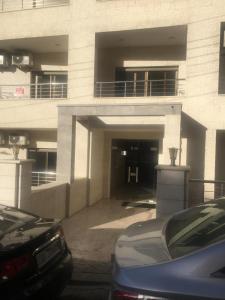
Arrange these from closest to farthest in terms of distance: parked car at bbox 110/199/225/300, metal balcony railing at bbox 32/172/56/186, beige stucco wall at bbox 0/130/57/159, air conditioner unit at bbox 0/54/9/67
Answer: parked car at bbox 110/199/225/300, metal balcony railing at bbox 32/172/56/186, air conditioner unit at bbox 0/54/9/67, beige stucco wall at bbox 0/130/57/159

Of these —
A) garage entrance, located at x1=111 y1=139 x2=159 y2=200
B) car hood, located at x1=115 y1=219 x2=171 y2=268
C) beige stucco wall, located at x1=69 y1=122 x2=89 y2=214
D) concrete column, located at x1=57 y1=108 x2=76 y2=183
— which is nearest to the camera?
car hood, located at x1=115 y1=219 x2=171 y2=268

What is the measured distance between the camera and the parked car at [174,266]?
7.89 ft

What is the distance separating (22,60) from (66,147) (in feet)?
18.5

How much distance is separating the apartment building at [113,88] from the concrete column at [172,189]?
9.10 ft

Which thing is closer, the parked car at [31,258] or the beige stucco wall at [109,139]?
the parked car at [31,258]

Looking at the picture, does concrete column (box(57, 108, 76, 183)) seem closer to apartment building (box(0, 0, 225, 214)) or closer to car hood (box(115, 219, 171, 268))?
apartment building (box(0, 0, 225, 214))

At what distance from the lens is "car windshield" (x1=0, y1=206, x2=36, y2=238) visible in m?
3.90

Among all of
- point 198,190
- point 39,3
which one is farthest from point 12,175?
point 39,3

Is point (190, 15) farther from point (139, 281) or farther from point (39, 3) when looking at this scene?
point (139, 281)

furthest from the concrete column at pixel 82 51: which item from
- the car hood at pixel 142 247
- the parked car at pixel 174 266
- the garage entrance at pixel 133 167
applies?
the parked car at pixel 174 266

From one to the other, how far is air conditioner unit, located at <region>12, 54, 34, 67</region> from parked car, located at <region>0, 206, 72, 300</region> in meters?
10.8

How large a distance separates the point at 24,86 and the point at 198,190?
8611 mm

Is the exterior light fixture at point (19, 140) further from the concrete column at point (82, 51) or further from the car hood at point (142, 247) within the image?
the car hood at point (142, 247)

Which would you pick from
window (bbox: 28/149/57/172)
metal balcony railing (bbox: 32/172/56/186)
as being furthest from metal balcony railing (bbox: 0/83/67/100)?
metal balcony railing (bbox: 32/172/56/186)
